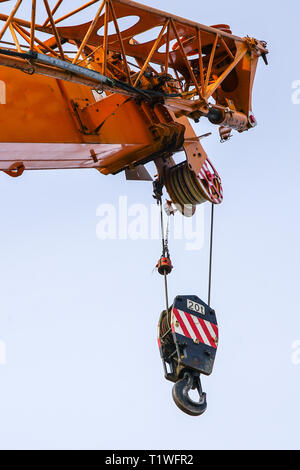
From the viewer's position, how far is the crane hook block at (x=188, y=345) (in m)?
7.07

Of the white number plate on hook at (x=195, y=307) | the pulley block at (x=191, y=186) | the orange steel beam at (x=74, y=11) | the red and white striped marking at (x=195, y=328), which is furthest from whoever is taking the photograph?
the pulley block at (x=191, y=186)

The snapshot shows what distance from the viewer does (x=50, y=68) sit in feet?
19.9

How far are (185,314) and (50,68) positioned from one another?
291 cm

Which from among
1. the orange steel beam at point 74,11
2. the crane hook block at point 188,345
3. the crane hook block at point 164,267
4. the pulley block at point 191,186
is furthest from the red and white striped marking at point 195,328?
the orange steel beam at point 74,11

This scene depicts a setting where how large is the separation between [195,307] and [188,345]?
0.50 meters

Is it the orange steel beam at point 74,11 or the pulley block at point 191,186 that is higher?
the orange steel beam at point 74,11

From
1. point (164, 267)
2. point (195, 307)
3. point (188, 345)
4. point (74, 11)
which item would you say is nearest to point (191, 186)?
point (164, 267)

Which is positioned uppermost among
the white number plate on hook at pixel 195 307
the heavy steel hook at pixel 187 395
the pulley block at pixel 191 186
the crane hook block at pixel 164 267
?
the pulley block at pixel 191 186

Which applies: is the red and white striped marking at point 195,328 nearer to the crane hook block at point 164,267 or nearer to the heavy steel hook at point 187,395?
the heavy steel hook at point 187,395

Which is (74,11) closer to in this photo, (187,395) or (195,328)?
(195,328)

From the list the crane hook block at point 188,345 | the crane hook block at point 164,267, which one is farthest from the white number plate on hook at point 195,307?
the crane hook block at point 164,267

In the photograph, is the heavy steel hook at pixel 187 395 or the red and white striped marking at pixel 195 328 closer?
the heavy steel hook at pixel 187 395

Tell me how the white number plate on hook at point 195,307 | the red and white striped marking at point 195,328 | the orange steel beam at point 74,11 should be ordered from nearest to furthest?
the orange steel beam at point 74,11 → the red and white striped marking at point 195,328 → the white number plate on hook at point 195,307

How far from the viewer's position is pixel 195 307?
774 cm
